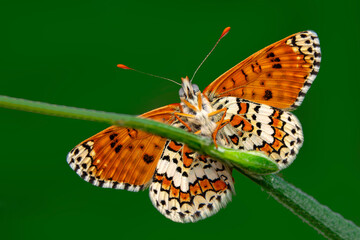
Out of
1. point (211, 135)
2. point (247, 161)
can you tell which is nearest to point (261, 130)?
point (211, 135)

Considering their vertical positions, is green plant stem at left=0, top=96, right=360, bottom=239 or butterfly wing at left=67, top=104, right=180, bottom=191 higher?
green plant stem at left=0, top=96, right=360, bottom=239

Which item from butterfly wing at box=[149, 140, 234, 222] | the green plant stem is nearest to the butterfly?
butterfly wing at box=[149, 140, 234, 222]

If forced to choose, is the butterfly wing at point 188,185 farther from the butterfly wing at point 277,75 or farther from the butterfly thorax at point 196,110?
the butterfly wing at point 277,75

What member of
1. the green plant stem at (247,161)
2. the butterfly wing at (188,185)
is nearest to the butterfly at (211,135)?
the butterfly wing at (188,185)

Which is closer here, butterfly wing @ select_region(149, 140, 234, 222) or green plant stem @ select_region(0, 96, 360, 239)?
green plant stem @ select_region(0, 96, 360, 239)

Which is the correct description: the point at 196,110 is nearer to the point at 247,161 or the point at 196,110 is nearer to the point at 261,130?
the point at 261,130

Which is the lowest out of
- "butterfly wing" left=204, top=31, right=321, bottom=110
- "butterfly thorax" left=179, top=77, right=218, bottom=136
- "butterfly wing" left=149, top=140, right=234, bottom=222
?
"butterfly wing" left=149, top=140, right=234, bottom=222

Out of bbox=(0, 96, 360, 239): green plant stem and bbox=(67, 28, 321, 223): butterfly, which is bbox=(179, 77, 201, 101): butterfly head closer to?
bbox=(67, 28, 321, 223): butterfly
